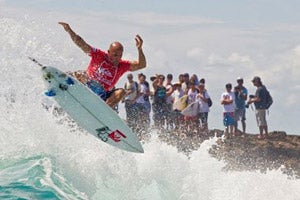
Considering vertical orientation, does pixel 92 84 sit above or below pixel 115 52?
below

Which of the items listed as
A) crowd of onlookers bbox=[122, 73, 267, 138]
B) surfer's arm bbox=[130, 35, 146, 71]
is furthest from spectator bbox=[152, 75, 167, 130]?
surfer's arm bbox=[130, 35, 146, 71]

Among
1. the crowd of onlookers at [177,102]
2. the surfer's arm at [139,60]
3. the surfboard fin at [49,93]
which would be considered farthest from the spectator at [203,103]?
the surfboard fin at [49,93]

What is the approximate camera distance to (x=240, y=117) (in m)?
21.7

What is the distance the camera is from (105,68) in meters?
15.1

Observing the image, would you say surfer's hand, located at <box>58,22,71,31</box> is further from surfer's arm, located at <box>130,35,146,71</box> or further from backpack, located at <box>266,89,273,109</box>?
backpack, located at <box>266,89,273,109</box>

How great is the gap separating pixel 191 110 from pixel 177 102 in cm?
48

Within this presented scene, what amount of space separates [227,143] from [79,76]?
9067mm

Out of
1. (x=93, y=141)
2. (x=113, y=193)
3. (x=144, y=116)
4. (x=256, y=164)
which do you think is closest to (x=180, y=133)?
(x=144, y=116)

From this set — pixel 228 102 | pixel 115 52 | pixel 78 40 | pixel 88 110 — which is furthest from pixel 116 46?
pixel 228 102

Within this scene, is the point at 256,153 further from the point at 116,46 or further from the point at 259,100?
the point at 116,46

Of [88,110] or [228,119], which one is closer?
[88,110]

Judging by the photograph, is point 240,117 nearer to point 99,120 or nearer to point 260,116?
point 260,116

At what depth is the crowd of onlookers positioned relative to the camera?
821 inches

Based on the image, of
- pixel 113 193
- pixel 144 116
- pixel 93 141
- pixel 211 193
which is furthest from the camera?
pixel 144 116
